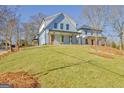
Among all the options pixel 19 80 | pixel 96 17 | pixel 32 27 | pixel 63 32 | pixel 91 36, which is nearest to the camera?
pixel 19 80

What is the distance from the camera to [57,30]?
30.7 feet

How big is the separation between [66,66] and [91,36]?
3.82 meters

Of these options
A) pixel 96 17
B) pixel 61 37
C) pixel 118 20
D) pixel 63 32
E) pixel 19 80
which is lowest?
pixel 19 80

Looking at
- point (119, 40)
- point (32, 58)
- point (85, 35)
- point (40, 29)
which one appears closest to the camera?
point (32, 58)

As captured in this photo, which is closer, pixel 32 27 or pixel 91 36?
pixel 32 27

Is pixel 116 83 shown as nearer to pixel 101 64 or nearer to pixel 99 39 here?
pixel 101 64

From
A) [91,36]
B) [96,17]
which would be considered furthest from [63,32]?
[96,17]

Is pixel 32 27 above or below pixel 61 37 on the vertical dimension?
above

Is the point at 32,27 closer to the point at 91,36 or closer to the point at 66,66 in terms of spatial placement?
the point at 66,66

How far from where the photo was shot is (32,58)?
7.17 metres

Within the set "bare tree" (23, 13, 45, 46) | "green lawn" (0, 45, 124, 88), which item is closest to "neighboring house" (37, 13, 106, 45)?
"bare tree" (23, 13, 45, 46)

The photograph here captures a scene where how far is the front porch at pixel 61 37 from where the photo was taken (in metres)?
8.97
